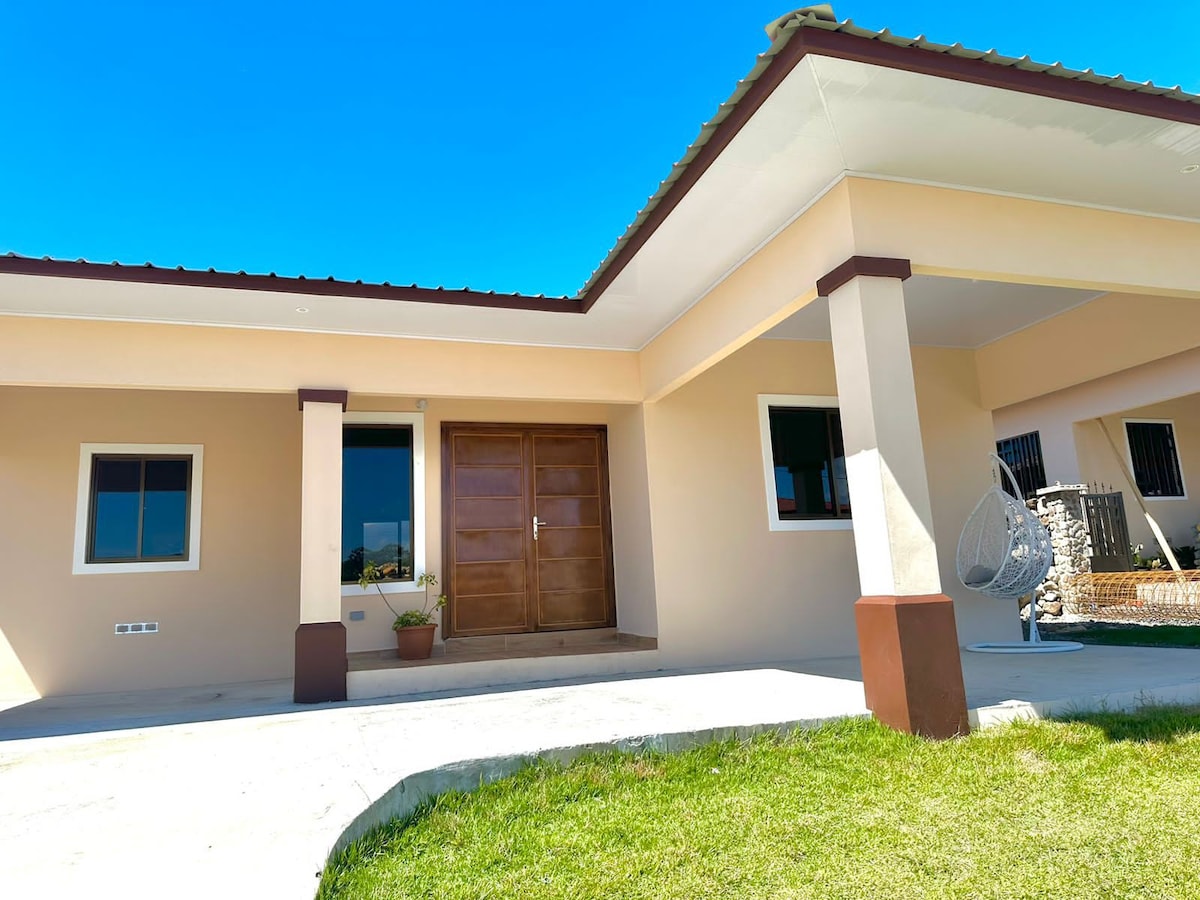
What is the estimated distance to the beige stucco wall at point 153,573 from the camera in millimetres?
6727

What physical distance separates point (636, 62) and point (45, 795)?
988cm

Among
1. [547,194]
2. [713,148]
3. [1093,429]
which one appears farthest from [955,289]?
[547,194]

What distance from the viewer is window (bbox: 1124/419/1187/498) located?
39.2 ft

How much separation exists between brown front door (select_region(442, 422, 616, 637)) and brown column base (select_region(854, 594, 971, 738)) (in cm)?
411

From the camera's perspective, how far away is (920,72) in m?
3.51

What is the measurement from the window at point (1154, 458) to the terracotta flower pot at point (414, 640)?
10693 millimetres

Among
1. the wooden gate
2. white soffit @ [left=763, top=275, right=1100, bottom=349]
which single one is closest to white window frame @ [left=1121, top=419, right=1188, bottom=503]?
the wooden gate

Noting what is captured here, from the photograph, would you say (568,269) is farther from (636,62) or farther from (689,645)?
(689,645)

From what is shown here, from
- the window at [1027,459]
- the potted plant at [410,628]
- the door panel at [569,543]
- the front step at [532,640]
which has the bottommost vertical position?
the front step at [532,640]

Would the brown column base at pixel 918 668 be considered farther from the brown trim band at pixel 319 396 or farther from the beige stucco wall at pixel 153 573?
the beige stucco wall at pixel 153 573

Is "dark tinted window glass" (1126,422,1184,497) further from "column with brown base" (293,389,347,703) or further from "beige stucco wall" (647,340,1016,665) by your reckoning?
"column with brown base" (293,389,347,703)

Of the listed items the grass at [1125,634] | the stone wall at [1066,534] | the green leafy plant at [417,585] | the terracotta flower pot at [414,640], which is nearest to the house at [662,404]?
the green leafy plant at [417,585]

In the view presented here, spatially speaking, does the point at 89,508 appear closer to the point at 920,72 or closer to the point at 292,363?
the point at 292,363

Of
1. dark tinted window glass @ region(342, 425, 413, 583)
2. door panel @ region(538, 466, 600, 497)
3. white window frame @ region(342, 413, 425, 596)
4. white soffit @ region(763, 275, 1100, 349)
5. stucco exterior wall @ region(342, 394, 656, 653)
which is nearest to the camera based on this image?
white soffit @ region(763, 275, 1100, 349)
